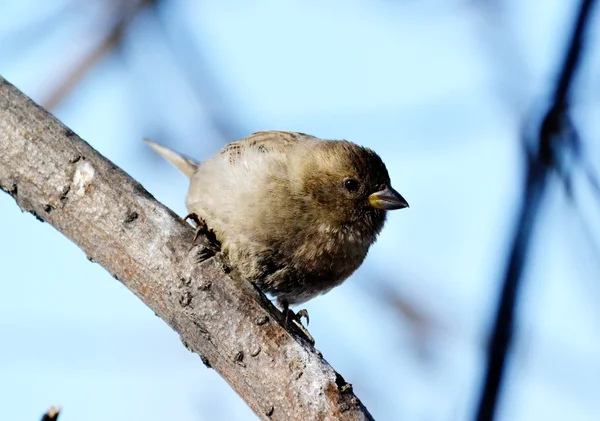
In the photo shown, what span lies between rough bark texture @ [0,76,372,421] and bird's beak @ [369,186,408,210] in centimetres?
175

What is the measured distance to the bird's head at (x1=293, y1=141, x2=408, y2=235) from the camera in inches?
182

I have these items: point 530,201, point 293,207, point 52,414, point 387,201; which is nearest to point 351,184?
point 387,201

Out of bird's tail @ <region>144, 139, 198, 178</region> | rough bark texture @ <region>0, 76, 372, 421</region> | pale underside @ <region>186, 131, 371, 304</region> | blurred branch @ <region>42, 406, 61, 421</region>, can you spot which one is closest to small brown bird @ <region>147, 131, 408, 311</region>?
pale underside @ <region>186, 131, 371, 304</region>

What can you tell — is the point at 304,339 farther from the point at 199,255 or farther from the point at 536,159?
the point at 536,159

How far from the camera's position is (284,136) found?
16.8ft

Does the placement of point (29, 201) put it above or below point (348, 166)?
below

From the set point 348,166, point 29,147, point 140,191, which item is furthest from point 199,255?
point 348,166

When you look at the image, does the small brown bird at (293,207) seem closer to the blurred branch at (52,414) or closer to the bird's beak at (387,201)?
the bird's beak at (387,201)

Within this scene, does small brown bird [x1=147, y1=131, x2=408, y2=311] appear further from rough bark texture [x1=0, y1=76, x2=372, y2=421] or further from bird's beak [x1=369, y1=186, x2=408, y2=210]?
rough bark texture [x1=0, y1=76, x2=372, y2=421]

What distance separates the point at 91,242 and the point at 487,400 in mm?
2352

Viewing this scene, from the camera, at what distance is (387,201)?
4.78 meters

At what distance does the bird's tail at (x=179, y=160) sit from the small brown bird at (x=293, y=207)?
20.9 inches

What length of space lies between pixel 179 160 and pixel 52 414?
12.3 feet

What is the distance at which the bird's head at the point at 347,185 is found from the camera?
462 cm
